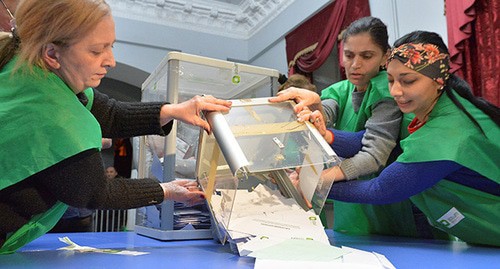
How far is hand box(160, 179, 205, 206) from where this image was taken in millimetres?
1056

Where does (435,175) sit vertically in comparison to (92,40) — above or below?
below

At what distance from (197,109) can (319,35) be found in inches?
111

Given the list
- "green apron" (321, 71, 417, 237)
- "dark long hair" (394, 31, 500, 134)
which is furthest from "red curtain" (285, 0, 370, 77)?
"dark long hair" (394, 31, 500, 134)

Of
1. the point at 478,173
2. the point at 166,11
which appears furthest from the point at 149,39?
the point at 478,173

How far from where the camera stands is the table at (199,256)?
31.5 inches

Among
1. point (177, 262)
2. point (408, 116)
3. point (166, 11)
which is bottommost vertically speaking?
point (177, 262)

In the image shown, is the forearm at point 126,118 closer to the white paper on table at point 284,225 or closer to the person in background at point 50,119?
the person in background at point 50,119

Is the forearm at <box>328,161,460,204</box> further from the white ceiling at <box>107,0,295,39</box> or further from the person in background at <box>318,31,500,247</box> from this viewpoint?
the white ceiling at <box>107,0,295,39</box>

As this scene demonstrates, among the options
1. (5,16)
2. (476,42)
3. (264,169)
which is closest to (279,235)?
(264,169)

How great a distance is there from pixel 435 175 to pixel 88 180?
78cm

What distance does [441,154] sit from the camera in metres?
1.00

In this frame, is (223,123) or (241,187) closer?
(223,123)

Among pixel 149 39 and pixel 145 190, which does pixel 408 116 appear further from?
pixel 149 39

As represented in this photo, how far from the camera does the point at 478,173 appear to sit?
1.04 m
